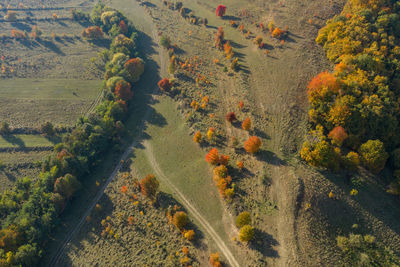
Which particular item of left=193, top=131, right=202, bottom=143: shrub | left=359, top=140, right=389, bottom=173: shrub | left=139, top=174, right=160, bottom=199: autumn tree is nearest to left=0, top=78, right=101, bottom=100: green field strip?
left=193, top=131, right=202, bottom=143: shrub

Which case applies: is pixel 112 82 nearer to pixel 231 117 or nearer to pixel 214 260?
pixel 231 117

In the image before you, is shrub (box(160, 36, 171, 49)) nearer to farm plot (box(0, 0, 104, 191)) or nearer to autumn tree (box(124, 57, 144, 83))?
autumn tree (box(124, 57, 144, 83))

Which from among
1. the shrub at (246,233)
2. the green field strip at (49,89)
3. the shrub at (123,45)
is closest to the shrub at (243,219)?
the shrub at (246,233)

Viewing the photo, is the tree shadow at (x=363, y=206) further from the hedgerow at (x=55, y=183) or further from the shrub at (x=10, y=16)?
the shrub at (x=10, y=16)

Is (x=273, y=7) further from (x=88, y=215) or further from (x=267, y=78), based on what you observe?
(x=88, y=215)

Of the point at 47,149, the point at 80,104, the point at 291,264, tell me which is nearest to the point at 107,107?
the point at 80,104

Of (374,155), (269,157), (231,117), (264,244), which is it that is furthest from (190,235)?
(374,155)
